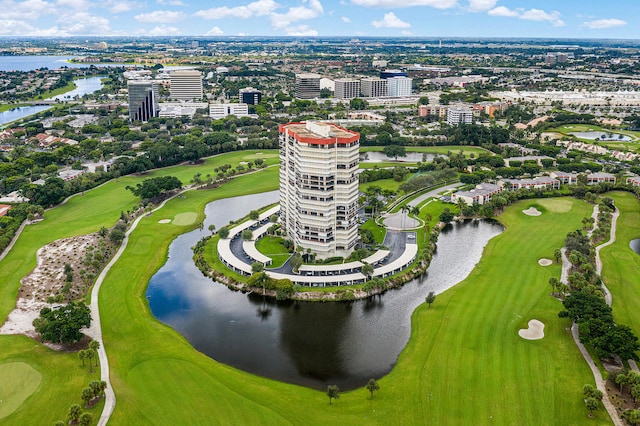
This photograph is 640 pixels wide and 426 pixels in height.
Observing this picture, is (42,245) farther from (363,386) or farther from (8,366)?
(363,386)

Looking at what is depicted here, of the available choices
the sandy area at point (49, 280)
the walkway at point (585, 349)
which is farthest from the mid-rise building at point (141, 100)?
the walkway at point (585, 349)

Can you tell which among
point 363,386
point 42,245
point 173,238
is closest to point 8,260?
point 42,245

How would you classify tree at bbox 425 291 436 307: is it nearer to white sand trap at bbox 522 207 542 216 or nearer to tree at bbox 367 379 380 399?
tree at bbox 367 379 380 399

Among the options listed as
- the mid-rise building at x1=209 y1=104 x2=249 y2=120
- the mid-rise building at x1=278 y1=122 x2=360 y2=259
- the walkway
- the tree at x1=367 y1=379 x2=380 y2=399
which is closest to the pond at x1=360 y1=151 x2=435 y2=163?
the walkway

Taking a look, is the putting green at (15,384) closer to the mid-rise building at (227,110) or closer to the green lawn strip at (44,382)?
the green lawn strip at (44,382)

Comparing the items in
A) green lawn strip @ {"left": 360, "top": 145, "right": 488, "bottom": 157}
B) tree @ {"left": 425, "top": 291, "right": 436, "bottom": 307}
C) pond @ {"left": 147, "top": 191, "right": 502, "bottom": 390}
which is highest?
green lawn strip @ {"left": 360, "top": 145, "right": 488, "bottom": 157}

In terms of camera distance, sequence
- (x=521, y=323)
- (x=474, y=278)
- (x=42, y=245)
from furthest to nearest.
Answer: (x=42, y=245) → (x=474, y=278) → (x=521, y=323)

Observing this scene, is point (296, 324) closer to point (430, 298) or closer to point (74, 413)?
point (430, 298)
